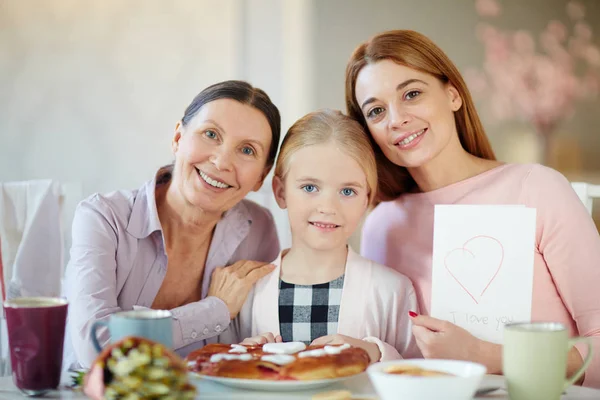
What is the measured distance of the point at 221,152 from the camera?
1.51 meters

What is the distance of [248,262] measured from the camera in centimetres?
153

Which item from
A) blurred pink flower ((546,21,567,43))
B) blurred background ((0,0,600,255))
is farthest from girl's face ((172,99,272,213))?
blurred pink flower ((546,21,567,43))

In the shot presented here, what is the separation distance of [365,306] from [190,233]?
46 cm

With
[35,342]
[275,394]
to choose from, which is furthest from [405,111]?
[35,342]

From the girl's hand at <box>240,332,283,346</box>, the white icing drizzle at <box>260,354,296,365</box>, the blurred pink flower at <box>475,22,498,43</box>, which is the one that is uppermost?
the blurred pink flower at <box>475,22,498,43</box>

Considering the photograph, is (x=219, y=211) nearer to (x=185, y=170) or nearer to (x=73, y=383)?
(x=185, y=170)

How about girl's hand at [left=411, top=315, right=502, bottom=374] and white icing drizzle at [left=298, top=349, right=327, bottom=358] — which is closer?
white icing drizzle at [left=298, top=349, right=327, bottom=358]

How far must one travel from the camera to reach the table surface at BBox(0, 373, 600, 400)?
39.7 inches

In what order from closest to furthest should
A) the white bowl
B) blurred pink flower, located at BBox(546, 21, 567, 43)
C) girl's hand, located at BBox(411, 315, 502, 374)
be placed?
1. the white bowl
2. girl's hand, located at BBox(411, 315, 502, 374)
3. blurred pink flower, located at BBox(546, 21, 567, 43)

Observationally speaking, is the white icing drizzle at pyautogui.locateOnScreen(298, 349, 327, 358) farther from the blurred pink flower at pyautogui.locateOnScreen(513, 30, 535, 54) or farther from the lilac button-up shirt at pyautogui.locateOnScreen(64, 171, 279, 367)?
the blurred pink flower at pyautogui.locateOnScreen(513, 30, 535, 54)

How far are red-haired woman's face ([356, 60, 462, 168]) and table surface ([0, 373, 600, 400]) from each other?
0.61m

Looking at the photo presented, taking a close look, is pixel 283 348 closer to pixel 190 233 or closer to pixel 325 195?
pixel 325 195

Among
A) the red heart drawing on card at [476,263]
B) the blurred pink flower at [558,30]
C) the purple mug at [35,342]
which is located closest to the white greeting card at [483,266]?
the red heart drawing on card at [476,263]

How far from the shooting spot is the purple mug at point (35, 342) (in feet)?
3.27
